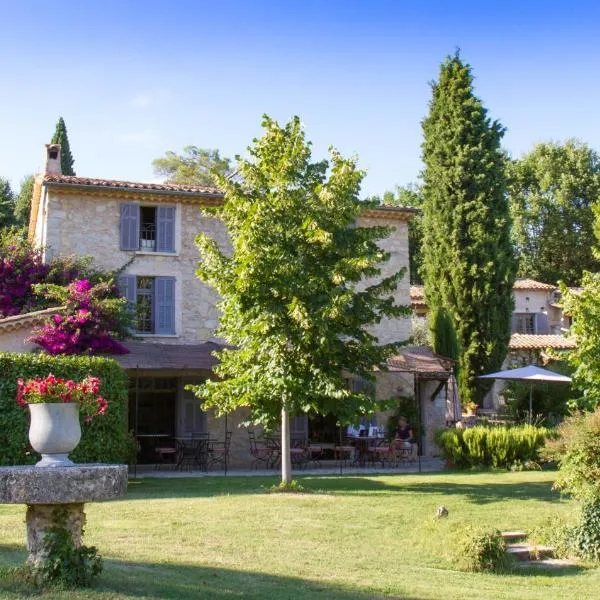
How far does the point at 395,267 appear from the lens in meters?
29.0

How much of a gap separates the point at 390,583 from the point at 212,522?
168 inches

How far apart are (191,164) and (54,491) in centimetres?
4226

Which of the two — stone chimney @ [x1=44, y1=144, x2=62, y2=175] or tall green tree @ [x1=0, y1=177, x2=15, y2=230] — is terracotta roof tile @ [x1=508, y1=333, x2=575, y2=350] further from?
tall green tree @ [x1=0, y1=177, x2=15, y2=230]

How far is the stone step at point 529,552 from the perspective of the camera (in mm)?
11867

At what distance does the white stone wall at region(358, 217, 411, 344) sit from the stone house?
1.81m

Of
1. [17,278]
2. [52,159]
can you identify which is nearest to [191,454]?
[17,278]

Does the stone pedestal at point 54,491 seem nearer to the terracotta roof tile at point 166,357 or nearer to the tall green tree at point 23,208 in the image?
the terracotta roof tile at point 166,357

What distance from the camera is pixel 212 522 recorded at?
41.9 feet

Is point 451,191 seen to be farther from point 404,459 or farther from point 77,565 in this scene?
point 77,565

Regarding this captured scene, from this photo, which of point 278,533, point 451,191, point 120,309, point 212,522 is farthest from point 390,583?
point 451,191

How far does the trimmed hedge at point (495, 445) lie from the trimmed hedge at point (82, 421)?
8.66m

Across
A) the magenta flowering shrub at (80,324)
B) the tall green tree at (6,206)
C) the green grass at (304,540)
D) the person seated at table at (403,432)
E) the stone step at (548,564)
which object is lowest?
the stone step at (548,564)

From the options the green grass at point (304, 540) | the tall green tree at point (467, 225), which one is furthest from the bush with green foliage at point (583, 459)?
the tall green tree at point (467, 225)

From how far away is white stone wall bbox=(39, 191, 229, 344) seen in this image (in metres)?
25.2
